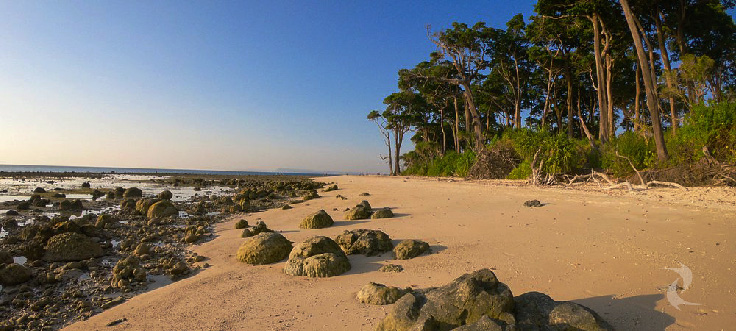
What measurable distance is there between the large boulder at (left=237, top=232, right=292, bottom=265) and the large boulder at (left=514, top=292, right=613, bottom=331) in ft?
11.4

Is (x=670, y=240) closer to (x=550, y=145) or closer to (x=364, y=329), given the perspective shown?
(x=364, y=329)

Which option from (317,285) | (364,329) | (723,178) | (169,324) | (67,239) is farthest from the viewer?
(723,178)

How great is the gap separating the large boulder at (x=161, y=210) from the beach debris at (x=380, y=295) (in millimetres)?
9642

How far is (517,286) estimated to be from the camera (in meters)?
3.65

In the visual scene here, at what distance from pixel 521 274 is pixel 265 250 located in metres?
3.38

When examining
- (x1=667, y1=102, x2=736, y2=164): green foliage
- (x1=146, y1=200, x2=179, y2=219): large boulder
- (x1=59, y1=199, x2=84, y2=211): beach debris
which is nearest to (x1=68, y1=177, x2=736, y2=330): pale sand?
(x1=667, y1=102, x2=736, y2=164): green foliage

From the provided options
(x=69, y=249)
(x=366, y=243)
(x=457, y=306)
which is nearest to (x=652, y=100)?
(x=366, y=243)

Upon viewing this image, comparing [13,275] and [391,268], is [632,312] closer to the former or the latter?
[391,268]

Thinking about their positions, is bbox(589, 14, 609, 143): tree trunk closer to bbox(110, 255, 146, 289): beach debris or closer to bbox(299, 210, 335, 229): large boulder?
bbox(299, 210, 335, 229): large boulder

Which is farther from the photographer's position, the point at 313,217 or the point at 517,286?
the point at 313,217

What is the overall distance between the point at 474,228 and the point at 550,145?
9.50m

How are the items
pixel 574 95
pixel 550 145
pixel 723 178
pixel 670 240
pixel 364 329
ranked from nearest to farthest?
pixel 364 329, pixel 670 240, pixel 723 178, pixel 550 145, pixel 574 95

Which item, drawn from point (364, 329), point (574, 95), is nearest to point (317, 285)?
point (364, 329)

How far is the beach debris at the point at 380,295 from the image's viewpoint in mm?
3340
